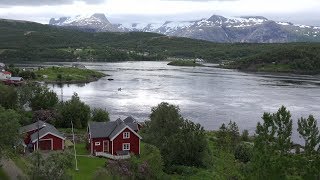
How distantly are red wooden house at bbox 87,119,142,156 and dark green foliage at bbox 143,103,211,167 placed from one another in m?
1.72

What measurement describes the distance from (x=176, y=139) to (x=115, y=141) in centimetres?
519

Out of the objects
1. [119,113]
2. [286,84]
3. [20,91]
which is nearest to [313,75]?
[286,84]

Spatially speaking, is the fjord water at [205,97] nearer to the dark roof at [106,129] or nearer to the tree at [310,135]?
the tree at [310,135]

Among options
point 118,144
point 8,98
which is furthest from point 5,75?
point 118,144

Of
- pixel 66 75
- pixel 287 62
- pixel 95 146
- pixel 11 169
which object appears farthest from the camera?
pixel 287 62

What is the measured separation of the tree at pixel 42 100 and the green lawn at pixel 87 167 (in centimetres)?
2200

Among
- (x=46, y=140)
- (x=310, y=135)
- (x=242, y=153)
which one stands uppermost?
(x=310, y=135)

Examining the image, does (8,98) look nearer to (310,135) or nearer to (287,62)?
A: (310,135)

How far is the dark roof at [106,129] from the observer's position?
3656 centimetres

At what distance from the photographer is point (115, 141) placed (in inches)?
1442

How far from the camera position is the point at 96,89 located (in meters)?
98.6

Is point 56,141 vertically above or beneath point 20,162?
beneath

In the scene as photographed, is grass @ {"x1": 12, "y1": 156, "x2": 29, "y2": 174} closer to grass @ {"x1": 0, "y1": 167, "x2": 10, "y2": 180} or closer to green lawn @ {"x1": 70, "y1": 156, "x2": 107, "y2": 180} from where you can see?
grass @ {"x1": 0, "y1": 167, "x2": 10, "y2": 180}

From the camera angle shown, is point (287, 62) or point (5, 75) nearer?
point (5, 75)
